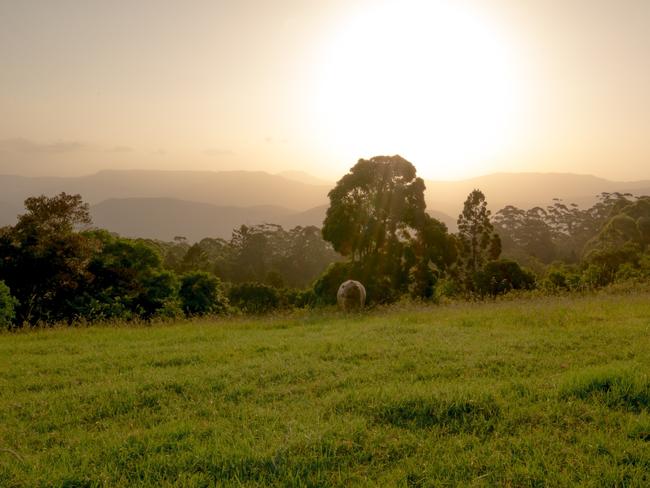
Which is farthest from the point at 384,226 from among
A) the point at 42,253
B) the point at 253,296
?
the point at 42,253

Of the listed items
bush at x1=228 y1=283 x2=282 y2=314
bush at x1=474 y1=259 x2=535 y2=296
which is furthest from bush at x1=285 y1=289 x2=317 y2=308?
bush at x1=474 y1=259 x2=535 y2=296

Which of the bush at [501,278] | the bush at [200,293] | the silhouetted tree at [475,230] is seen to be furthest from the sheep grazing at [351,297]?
the silhouetted tree at [475,230]

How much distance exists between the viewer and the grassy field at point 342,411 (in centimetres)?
393

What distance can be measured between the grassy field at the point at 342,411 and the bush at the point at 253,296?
94.7 ft

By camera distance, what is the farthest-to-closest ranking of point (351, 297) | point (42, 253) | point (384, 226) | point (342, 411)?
point (384, 226), point (42, 253), point (351, 297), point (342, 411)

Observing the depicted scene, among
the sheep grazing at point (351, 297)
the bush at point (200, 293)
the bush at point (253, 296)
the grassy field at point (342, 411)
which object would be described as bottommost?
the bush at point (253, 296)

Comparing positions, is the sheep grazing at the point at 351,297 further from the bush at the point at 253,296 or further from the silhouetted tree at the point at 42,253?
the bush at the point at 253,296

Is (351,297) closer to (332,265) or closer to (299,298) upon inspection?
(332,265)

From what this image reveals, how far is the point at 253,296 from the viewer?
39.2 meters

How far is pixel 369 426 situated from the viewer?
187 inches

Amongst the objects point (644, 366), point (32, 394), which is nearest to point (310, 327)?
point (32, 394)

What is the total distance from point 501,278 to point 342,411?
27.2 m

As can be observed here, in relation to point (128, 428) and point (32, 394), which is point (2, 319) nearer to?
point (32, 394)

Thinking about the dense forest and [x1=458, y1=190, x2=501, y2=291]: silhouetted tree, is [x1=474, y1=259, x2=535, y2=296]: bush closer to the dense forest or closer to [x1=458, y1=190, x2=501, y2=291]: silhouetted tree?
the dense forest
